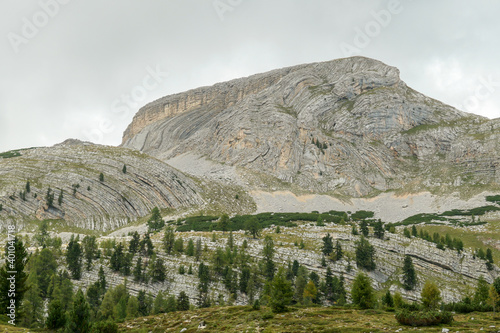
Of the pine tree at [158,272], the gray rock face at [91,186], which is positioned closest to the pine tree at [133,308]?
the pine tree at [158,272]

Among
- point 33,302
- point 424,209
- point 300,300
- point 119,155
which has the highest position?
point 119,155

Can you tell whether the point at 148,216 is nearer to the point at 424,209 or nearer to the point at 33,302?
the point at 33,302

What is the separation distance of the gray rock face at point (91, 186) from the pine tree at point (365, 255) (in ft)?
284

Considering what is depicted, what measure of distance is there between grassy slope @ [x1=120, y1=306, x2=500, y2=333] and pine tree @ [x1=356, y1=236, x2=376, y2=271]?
2273 inches

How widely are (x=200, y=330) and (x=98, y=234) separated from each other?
108473 mm

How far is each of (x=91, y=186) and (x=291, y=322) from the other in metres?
135

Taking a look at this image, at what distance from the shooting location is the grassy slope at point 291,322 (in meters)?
33.7

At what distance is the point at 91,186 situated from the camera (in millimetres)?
155125

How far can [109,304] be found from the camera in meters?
63.9

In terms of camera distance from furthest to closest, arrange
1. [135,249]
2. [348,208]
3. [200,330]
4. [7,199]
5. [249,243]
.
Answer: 1. [348,208]
2. [7,199]
3. [249,243]
4. [135,249]
5. [200,330]

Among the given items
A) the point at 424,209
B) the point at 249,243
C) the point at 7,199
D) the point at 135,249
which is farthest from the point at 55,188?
the point at 424,209

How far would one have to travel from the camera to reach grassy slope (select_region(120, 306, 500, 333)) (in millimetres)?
33656

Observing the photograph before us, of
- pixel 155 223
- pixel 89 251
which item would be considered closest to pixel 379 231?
pixel 155 223

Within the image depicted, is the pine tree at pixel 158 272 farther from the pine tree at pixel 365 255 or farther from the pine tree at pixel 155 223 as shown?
the pine tree at pixel 365 255
